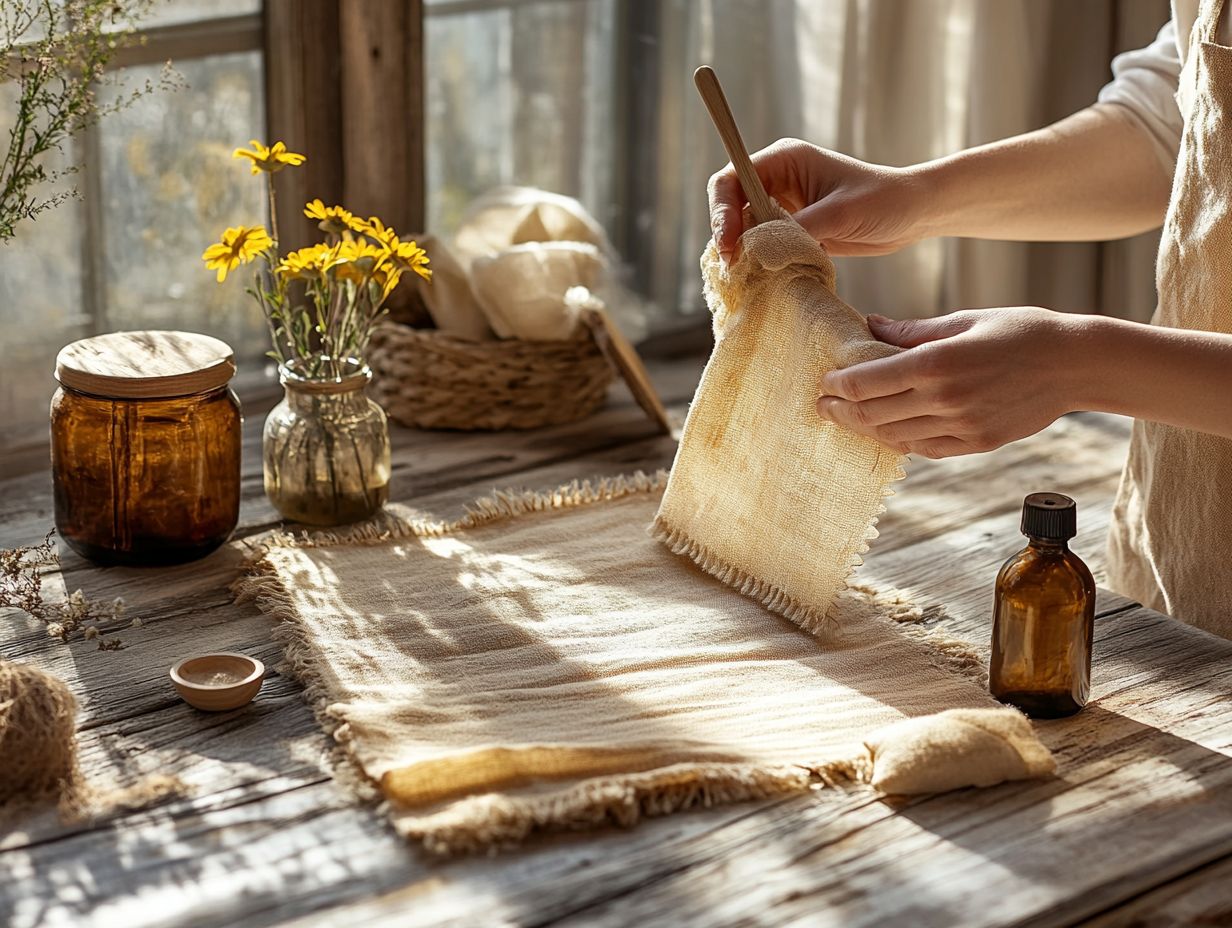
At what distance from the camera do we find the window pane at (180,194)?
1628mm

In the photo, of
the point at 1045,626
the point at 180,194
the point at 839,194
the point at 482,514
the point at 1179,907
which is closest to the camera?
the point at 1179,907

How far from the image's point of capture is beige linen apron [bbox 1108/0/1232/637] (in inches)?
42.6

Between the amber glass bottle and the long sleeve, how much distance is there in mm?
480

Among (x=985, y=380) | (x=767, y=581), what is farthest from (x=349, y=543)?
(x=985, y=380)

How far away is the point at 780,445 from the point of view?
1.11 m

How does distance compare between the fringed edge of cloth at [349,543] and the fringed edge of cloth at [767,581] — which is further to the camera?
the fringed edge of cloth at [767,581]

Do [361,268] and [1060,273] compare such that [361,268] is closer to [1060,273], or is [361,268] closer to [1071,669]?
[1071,669]

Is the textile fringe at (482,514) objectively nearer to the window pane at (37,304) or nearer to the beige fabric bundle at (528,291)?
the beige fabric bundle at (528,291)

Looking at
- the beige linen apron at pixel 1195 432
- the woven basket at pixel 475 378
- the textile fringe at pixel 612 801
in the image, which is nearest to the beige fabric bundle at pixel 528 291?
the woven basket at pixel 475 378

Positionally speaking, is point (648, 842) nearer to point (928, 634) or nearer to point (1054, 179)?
point (928, 634)

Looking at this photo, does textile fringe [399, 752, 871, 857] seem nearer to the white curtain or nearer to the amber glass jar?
the amber glass jar

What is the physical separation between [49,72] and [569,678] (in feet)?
2.11

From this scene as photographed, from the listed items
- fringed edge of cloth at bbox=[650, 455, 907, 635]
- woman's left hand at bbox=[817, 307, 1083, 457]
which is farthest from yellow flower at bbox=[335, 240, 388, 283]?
woman's left hand at bbox=[817, 307, 1083, 457]

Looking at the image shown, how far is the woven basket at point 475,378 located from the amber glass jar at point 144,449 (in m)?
0.37
